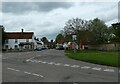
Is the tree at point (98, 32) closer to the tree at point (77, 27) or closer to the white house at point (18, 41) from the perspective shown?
the tree at point (77, 27)

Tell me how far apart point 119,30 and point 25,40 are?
306ft

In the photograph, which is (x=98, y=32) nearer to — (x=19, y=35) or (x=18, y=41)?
(x=18, y=41)

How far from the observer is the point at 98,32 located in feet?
333

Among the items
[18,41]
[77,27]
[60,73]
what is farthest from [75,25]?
[60,73]

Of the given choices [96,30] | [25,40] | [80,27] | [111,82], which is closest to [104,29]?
[96,30]

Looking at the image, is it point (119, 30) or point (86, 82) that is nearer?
point (86, 82)

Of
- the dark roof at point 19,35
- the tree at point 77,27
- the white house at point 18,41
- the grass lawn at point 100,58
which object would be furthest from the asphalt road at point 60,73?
the dark roof at point 19,35

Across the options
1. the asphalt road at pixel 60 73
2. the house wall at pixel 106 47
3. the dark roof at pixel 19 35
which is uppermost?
the dark roof at pixel 19 35

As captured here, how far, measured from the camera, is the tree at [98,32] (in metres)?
95.6

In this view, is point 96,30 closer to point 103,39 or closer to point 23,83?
point 103,39

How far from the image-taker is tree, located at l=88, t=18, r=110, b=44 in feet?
314

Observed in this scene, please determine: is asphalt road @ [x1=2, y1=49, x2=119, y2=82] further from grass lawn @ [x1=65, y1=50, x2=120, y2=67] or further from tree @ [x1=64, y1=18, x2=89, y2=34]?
tree @ [x1=64, y1=18, x2=89, y2=34]

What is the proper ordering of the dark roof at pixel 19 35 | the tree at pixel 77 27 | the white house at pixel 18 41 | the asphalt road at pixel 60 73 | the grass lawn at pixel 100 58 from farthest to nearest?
the dark roof at pixel 19 35 → the white house at pixel 18 41 → the tree at pixel 77 27 → the grass lawn at pixel 100 58 → the asphalt road at pixel 60 73

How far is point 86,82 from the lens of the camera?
13023 mm
